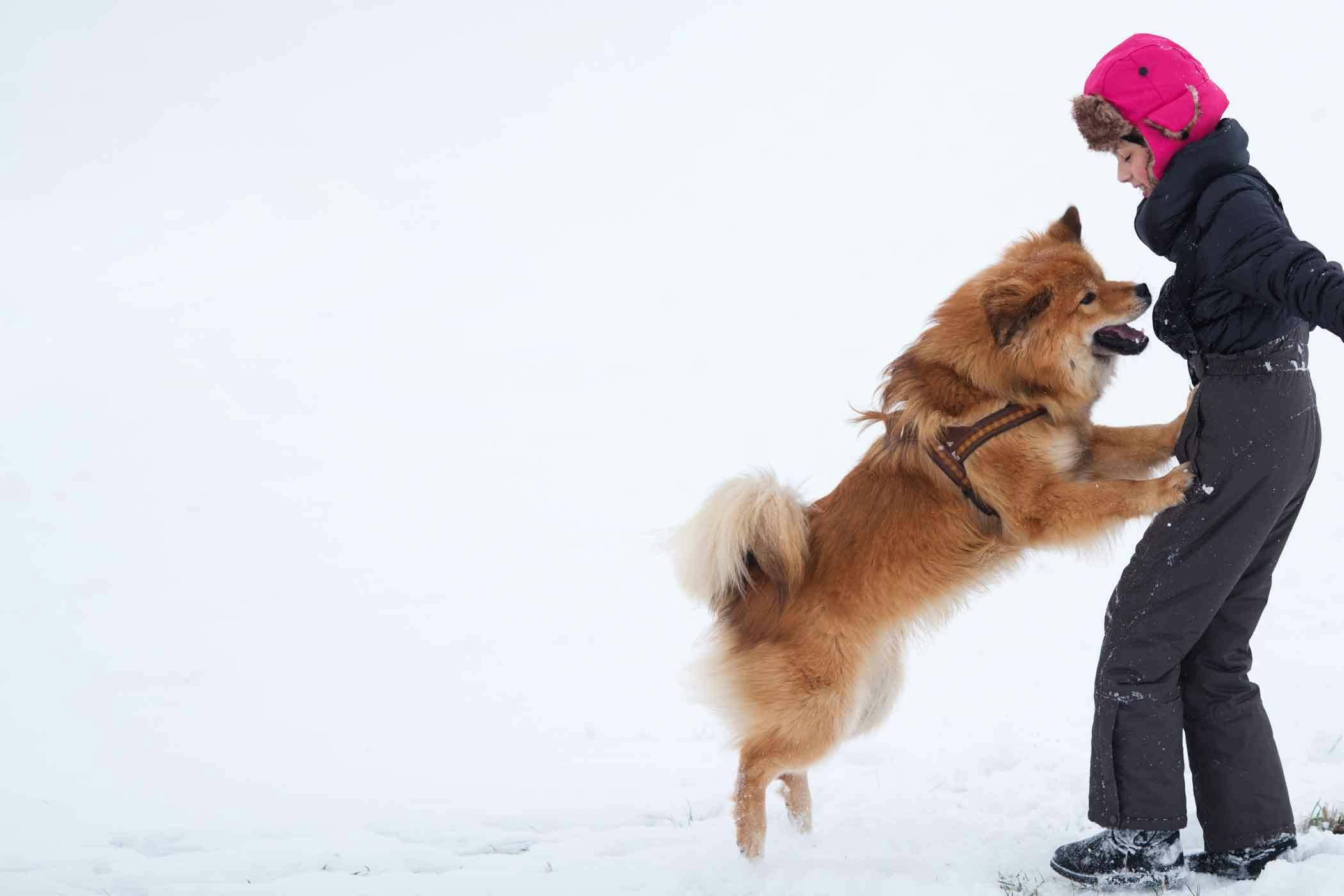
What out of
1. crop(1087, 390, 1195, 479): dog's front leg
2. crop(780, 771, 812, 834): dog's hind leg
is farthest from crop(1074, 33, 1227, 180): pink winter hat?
crop(780, 771, 812, 834): dog's hind leg

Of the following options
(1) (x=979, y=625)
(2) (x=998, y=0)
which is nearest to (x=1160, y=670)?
(1) (x=979, y=625)

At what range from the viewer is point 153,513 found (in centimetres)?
822

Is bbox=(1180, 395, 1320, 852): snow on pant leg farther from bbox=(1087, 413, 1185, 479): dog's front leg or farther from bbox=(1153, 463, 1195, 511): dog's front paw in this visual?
bbox=(1087, 413, 1185, 479): dog's front leg

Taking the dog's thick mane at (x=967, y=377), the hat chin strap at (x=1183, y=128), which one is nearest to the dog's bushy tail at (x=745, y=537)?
the dog's thick mane at (x=967, y=377)

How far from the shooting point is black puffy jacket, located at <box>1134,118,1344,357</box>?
2.12 m

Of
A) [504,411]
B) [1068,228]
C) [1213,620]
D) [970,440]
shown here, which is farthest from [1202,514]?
[504,411]

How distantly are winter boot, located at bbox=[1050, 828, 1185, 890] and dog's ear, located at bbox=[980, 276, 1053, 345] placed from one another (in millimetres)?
1393

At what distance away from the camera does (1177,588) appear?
8.04ft

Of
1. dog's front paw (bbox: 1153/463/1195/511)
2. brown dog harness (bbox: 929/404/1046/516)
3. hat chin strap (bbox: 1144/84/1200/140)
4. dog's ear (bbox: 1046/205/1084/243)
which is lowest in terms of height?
dog's front paw (bbox: 1153/463/1195/511)

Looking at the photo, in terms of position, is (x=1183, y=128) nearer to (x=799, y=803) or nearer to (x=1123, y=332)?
(x=1123, y=332)

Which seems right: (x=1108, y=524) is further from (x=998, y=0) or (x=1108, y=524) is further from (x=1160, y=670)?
(x=998, y=0)

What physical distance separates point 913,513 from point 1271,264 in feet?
4.02

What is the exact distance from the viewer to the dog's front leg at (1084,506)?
102 inches

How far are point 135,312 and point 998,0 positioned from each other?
1336cm
